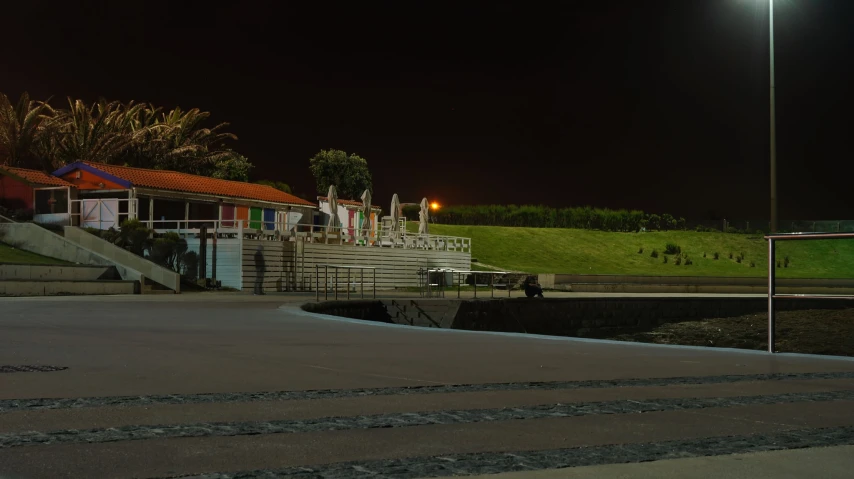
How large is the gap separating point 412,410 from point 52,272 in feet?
87.4

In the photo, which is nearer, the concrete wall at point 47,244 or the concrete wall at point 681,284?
the concrete wall at point 47,244

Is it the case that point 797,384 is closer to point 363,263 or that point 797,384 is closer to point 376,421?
point 376,421

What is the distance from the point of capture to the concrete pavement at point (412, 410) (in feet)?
13.7

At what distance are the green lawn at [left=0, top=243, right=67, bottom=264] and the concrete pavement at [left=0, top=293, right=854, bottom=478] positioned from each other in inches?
883

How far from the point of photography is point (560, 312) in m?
30.8

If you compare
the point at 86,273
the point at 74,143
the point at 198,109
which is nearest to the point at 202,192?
the point at 86,273

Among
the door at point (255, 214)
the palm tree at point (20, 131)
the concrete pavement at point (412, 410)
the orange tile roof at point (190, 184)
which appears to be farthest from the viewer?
the palm tree at point (20, 131)

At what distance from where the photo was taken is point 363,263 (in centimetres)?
Answer: 4219

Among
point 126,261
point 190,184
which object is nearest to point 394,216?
point 190,184

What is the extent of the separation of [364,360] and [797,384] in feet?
12.6

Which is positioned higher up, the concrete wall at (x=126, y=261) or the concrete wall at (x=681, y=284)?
the concrete wall at (x=126, y=261)

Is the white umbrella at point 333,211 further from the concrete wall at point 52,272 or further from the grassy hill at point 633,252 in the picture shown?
the grassy hill at point 633,252

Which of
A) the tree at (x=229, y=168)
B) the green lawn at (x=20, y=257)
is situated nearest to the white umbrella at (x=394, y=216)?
the green lawn at (x=20, y=257)

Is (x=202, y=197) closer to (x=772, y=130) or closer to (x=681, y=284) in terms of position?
(x=681, y=284)
